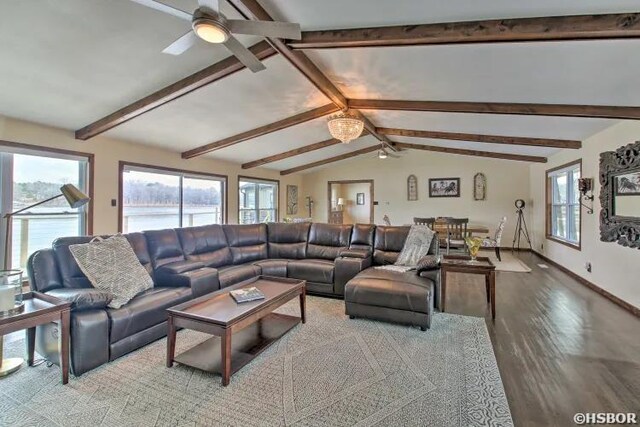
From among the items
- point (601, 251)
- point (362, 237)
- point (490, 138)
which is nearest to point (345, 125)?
point (362, 237)

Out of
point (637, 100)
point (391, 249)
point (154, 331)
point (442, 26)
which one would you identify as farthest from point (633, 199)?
point (154, 331)

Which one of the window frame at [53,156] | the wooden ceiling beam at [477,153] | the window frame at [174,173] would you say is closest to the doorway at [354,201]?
the wooden ceiling beam at [477,153]

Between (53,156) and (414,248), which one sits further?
(53,156)

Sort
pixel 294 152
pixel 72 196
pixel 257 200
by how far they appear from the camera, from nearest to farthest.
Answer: pixel 72 196 → pixel 294 152 → pixel 257 200

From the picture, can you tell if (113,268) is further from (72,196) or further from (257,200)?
(257,200)

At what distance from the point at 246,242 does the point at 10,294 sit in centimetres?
306

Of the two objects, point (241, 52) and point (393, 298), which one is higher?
point (241, 52)

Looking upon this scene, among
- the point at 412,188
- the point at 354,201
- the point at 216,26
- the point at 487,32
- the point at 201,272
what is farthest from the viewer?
the point at 354,201

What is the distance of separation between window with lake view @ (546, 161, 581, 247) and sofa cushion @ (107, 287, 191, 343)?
6.17m

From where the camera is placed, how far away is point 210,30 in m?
2.03

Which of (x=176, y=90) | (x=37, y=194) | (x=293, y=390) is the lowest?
(x=293, y=390)

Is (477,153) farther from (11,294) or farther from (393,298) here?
(11,294)

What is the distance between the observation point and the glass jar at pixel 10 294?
2014 mm

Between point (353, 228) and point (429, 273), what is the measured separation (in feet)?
5.37
